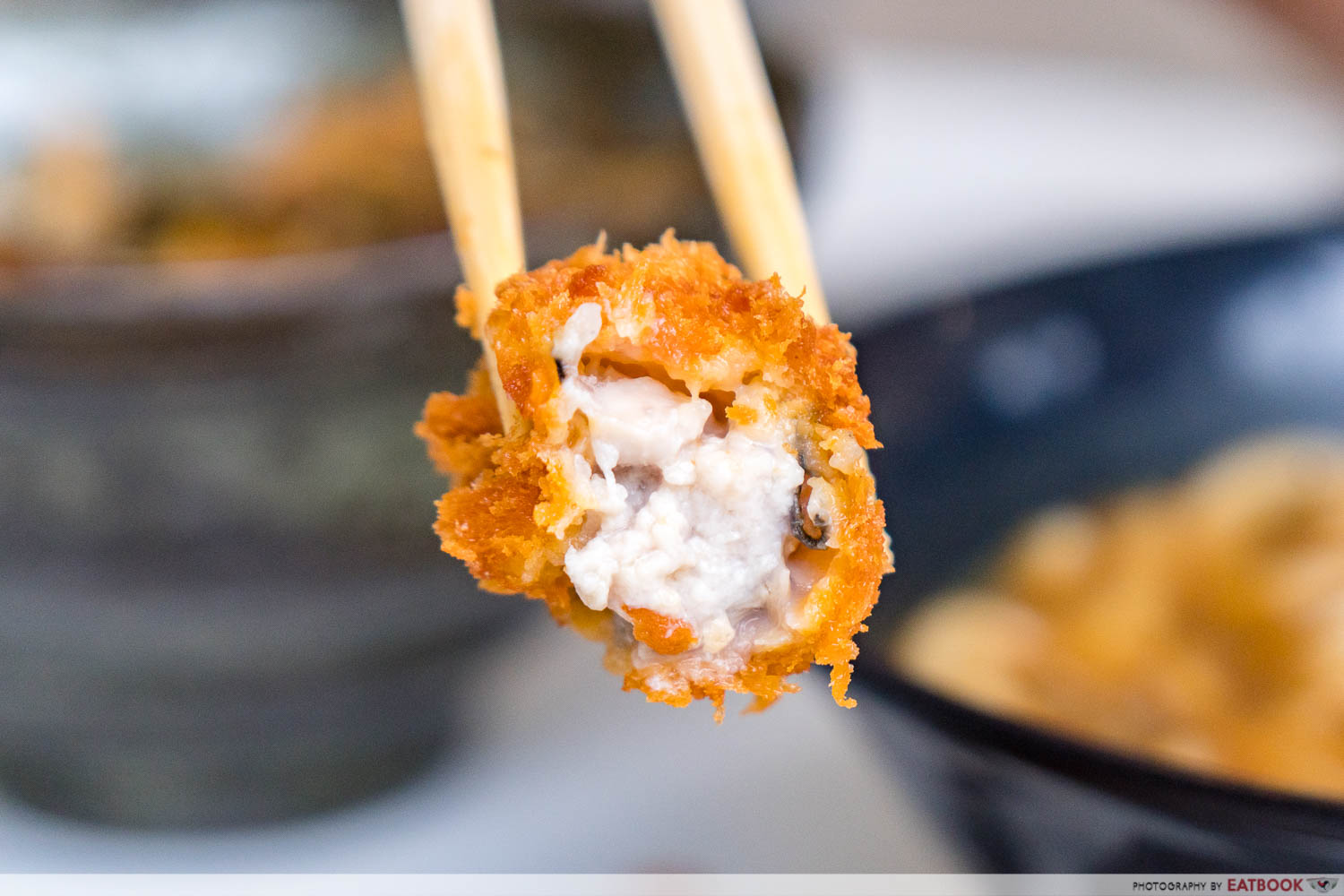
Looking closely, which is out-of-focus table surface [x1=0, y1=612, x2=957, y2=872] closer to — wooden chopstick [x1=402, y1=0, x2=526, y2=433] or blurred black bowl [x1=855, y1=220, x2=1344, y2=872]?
blurred black bowl [x1=855, y1=220, x2=1344, y2=872]

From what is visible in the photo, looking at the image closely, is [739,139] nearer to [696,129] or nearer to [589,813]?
[696,129]

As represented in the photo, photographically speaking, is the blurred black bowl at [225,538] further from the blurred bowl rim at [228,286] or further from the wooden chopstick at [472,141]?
the wooden chopstick at [472,141]

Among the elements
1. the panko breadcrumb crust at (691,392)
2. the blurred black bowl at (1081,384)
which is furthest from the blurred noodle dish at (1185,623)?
the panko breadcrumb crust at (691,392)

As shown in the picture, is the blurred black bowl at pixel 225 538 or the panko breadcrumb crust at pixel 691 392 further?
the blurred black bowl at pixel 225 538

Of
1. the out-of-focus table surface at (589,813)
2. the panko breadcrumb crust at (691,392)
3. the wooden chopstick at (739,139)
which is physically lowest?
the out-of-focus table surface at (589,813)

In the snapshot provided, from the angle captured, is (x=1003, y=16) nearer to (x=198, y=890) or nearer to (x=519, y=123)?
(x=519, y=123)

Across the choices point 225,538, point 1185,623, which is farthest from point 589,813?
point 1185,623

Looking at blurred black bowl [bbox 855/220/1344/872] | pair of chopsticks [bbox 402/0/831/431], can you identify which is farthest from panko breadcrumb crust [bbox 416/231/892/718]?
blurred black bowl [bbox 855/220/1344/872]
